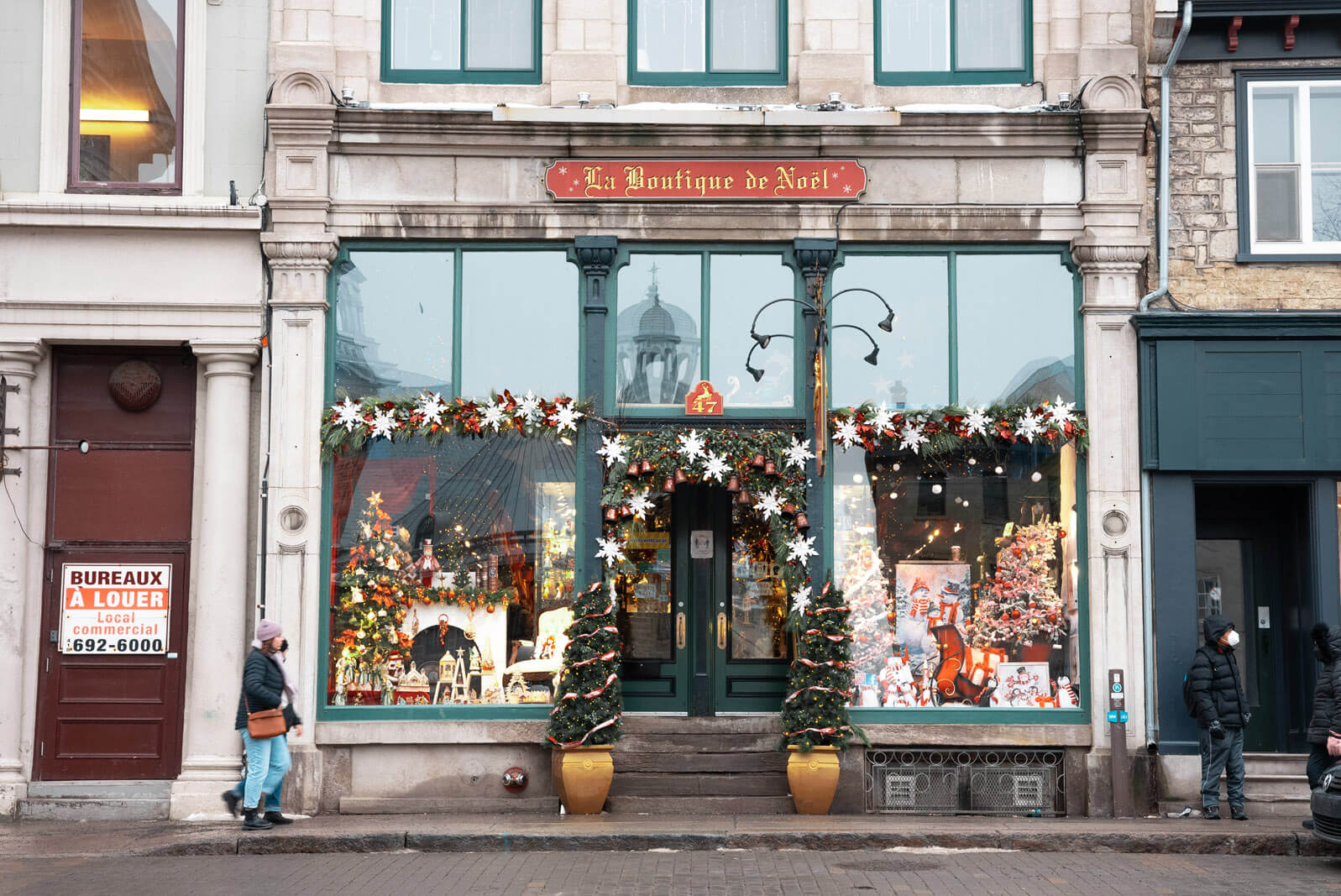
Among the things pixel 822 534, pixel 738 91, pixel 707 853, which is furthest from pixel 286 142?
pixel 707 853

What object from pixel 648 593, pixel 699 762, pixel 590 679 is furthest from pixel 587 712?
pixel 648 593

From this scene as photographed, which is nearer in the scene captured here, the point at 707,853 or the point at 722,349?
the point at 707,853

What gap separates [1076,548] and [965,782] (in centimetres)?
241

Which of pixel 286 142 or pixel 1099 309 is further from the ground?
pixel 286 142

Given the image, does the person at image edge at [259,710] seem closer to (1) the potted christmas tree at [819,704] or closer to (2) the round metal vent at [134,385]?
A: (2) the round metal vent at [134,385]

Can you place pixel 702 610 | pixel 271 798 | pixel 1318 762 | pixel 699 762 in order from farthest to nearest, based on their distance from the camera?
pixel 702 610
pixel 699 762
pixel 271 798
pixel 1318 762

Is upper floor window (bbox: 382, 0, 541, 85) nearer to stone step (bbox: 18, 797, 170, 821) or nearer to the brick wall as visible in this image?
the brick wall

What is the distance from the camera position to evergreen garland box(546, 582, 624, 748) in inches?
488

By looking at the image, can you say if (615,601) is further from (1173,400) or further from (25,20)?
(25,20)

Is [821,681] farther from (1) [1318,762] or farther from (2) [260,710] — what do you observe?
(2) [260,710]

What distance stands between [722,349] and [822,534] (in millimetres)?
1996

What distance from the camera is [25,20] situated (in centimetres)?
1341

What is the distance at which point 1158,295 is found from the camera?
13273 mm

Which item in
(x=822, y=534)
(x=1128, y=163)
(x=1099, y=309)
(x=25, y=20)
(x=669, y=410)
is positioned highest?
(x=25, y=20)
